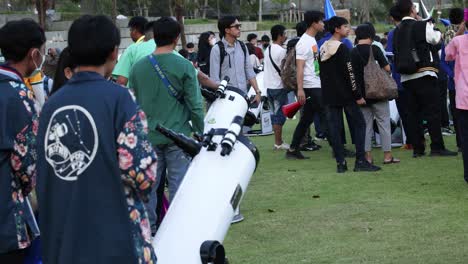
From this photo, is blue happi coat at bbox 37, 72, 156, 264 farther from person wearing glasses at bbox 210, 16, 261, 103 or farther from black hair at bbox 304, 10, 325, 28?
black hair at bbox 304, 10, 325, 28

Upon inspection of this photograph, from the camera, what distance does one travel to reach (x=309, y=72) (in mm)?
13195

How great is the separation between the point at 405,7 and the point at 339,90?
177 cm

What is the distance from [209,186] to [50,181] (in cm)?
170

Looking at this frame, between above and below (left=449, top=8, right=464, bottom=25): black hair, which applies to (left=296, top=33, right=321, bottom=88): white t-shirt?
below

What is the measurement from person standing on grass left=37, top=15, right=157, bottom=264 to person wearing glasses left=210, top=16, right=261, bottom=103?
6.93 m

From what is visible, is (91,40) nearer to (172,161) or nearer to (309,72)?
(172,161)

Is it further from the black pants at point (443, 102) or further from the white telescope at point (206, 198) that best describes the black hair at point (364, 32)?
the white telescope at point (206, 198)

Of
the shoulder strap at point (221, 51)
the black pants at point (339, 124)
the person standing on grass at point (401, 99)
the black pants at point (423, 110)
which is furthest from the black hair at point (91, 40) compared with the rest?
the person standing on grass at point (401, 99)

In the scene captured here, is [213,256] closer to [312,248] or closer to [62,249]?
[62,249]

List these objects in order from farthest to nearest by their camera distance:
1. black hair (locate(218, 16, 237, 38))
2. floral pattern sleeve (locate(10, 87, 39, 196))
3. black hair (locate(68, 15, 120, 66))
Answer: black hair (locate(218, 16, 237, 38)), floral pattern sleeve (locate(10, 87, 39, 196)), black hair (locate(68, 15, 120, 66))

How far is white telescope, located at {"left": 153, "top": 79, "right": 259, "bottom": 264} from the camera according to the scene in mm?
5586

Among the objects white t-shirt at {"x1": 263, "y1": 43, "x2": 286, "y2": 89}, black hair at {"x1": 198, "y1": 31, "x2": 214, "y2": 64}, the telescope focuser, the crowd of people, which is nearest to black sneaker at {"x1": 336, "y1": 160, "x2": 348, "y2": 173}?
white t-shirt at {"x1": 263, "y1": 43, "x2": 286, "y2": 89}

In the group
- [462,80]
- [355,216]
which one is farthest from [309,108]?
[355,216]

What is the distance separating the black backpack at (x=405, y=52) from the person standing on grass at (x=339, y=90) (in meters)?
0.90
